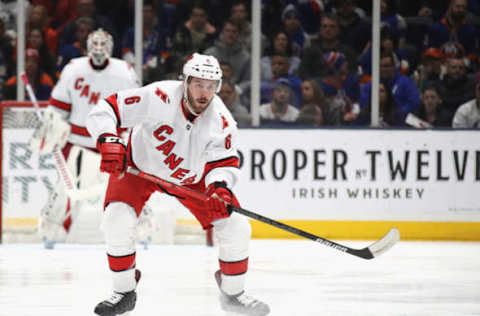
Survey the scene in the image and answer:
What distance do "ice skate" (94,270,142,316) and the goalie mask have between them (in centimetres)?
267

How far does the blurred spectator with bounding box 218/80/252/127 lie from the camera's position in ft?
21.5

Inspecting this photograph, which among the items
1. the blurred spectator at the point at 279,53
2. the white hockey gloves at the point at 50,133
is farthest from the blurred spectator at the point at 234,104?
the white hockey gloves at the point at 50,133

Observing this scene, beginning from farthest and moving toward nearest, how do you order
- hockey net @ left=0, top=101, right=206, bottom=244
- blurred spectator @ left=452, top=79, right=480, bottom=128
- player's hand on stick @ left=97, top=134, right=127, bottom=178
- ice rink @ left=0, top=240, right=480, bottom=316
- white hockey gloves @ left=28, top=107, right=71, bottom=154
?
blurred spectator @ left=452, top=79, right=480, bottom=128 → hockey net @ left=0, top=101, right=206, bottom=244 → white hockey gloves @ left=28, top=107, right=71, bottom=154 → ice rink @ left=0, top=240, right=480, bottom=316 → player's hand on stick @ left=97, top=134, right=127, bottom=178

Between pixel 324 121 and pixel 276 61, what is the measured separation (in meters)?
0.55

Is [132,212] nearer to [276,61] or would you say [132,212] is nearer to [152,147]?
[152,147]

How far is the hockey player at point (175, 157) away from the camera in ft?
10.8

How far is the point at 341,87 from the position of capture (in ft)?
21.6

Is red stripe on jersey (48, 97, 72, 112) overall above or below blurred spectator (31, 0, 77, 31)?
below

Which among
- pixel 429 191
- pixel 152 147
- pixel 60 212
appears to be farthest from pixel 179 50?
pixel 152 147

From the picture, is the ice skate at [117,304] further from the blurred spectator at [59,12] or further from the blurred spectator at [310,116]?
the blurred spectator at [59,12]

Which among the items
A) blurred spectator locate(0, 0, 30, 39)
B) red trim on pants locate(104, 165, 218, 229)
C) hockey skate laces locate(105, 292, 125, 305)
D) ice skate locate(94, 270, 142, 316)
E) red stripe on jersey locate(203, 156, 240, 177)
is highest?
blurred spectator locate(0, 0, 30, 39)

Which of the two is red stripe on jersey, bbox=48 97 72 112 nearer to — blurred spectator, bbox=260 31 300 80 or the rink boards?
the rink boards

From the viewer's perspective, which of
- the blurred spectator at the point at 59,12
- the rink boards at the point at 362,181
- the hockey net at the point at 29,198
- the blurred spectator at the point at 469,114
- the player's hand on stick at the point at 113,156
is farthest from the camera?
the blurred spectator at the point at 59,12

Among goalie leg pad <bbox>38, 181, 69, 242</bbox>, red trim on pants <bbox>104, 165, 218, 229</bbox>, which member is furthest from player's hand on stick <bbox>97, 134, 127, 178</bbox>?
goalie leg pad <bbox>38, 181, 69, 242</bbox>
